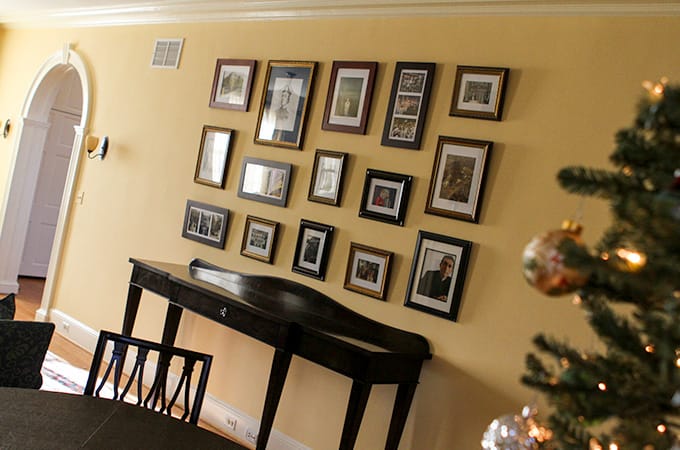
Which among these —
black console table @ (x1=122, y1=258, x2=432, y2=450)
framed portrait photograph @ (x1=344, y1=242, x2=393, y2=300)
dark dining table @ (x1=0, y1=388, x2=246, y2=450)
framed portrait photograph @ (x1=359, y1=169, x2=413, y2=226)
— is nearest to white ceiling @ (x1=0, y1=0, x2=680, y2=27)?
framed portrait photograph @ (x1=359, y1=169, x2=413, y2=226)

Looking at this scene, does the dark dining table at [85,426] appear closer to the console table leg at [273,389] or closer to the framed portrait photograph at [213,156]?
the console table leg at [273,389]

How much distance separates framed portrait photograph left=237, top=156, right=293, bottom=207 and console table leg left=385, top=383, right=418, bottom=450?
154 centimetres

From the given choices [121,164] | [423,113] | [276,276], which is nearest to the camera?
[423,113]

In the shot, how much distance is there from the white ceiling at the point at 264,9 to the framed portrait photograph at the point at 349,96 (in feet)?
1.16

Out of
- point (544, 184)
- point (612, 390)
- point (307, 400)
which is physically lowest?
point (307, 400)

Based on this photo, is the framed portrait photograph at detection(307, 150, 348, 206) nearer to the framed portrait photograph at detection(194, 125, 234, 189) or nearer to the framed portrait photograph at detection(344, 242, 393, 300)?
the framed portrait photograph at detection(344, 242, 393, 300)

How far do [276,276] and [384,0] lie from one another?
1.85m

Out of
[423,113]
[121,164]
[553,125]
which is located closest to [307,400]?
[423,113]

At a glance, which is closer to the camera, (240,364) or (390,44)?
(390,44)

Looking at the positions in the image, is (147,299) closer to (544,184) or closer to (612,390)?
(544,184)

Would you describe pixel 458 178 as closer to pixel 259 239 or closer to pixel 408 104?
pixel 408 104

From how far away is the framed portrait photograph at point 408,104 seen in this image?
4121 millimetres

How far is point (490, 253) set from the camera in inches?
147

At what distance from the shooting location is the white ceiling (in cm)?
352
